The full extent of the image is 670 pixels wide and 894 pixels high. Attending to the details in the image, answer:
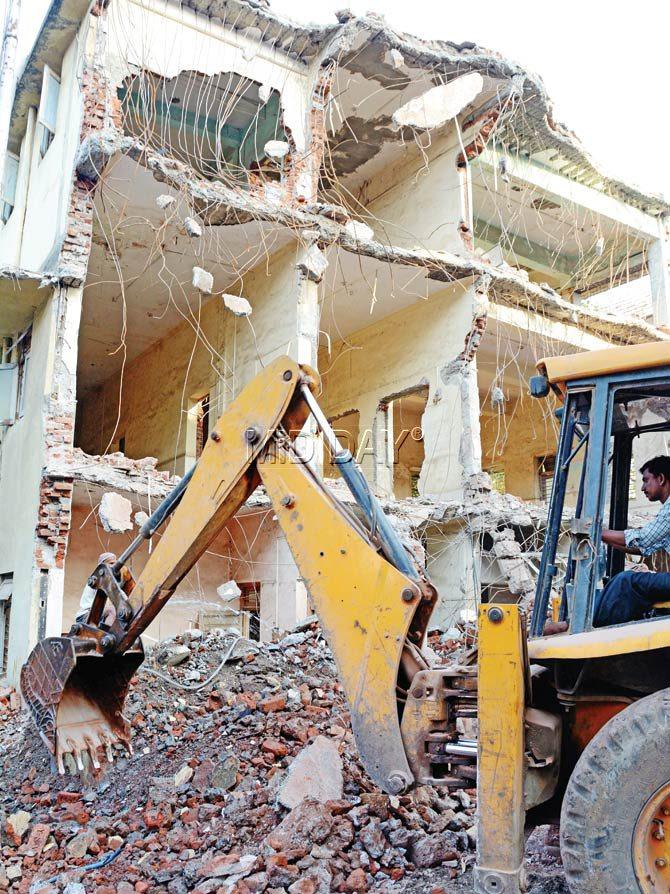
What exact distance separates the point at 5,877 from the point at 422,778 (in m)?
2.67

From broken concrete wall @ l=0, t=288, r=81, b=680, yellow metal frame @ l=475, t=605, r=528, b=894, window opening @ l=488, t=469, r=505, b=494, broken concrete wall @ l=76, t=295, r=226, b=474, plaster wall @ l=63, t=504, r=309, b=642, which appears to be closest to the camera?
yellow metal frame @ l=475, t=605, r=528, b=894

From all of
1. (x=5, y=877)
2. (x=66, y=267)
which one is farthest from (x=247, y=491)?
(x=66, y=267)

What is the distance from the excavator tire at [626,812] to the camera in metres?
2.80

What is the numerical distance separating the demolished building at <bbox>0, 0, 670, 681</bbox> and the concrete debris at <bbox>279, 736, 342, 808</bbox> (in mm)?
5508

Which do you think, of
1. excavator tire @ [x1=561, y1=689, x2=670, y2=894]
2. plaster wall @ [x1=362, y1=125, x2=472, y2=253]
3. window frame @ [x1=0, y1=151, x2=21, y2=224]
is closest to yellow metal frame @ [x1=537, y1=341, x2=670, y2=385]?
excavator tire @ [x1=561, y1=689, x2=670, y2=894]

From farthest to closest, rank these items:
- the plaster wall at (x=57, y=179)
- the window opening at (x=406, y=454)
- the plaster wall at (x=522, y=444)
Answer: the window opening at (x=406, y=454) → the plaster wall at (x=522, y=444) → the plaster wall at (x=57, y=179)

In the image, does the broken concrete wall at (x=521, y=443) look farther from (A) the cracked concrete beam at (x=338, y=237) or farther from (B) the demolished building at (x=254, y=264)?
(A) the cracked concrete beam at (x=338, y=237)

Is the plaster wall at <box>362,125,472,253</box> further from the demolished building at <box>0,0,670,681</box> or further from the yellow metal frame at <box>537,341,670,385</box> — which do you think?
the yellow metal frame at <box>537,341,670,385</box>

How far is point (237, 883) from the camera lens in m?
3.88

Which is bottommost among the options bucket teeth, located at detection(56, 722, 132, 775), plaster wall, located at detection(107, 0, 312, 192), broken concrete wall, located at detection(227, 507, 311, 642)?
bucket teeth, located at detection(56, 722, 132, 775)

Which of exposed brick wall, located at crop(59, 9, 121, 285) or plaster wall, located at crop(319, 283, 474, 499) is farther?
plaster wall, located at crop(319, 283, 474, 499)

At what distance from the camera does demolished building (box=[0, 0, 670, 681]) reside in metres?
10.5

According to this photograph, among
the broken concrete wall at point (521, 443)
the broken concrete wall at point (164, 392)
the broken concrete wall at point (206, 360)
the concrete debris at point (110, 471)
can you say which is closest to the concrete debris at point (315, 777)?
the concrete debris at point (110, 471)

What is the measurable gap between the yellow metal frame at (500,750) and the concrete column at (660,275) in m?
16.0
